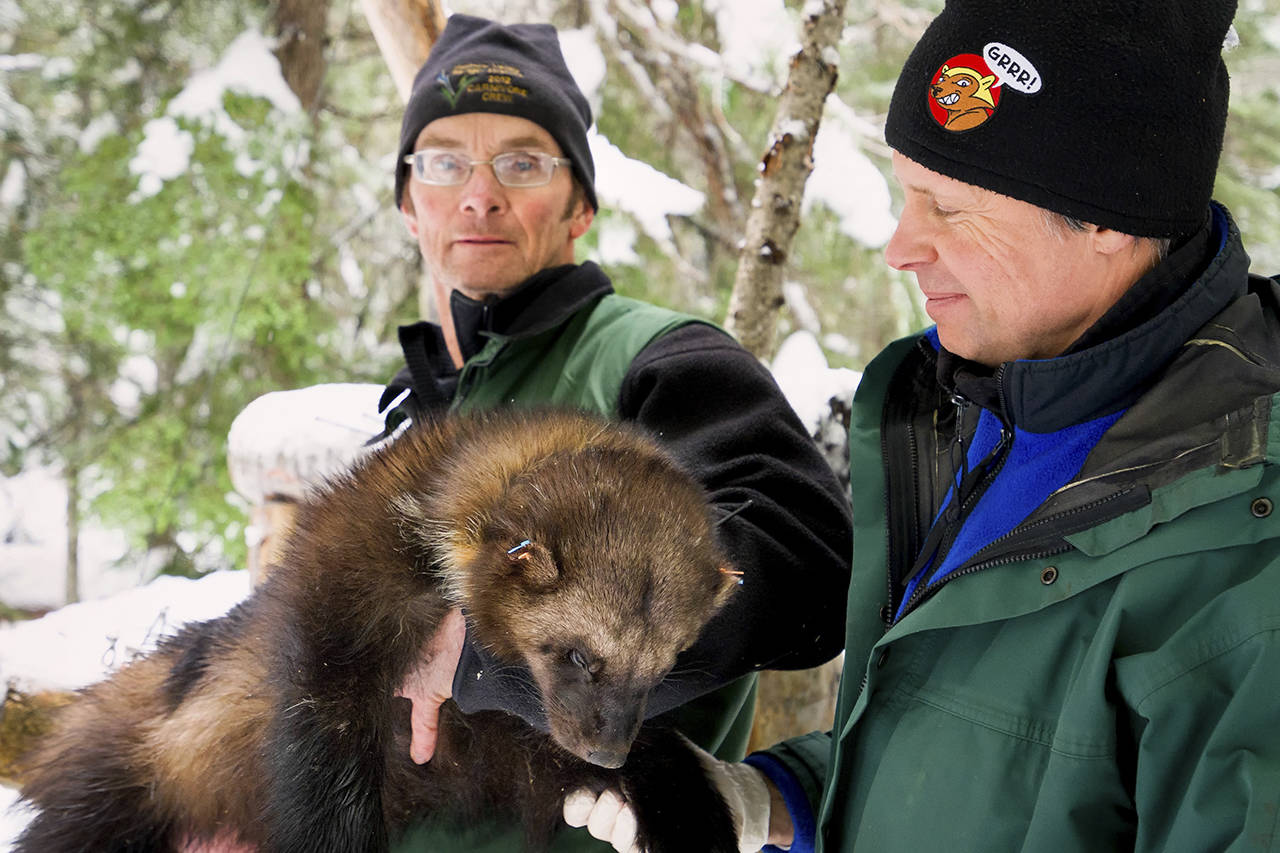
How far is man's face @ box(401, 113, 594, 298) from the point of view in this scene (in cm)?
→ 323

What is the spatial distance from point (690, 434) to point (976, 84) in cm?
119

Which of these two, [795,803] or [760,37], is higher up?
[760,37]

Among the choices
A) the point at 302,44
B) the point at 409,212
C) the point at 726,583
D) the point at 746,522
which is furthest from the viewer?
the point at 302,44

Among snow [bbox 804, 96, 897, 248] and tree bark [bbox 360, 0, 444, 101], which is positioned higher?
tree bark [bbox 360, 0, 444, 101]

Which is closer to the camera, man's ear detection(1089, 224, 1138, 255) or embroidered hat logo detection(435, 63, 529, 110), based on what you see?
man's ear detection(1089, 224, 1138, 255)

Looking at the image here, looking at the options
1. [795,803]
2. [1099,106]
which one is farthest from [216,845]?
[1099,106]

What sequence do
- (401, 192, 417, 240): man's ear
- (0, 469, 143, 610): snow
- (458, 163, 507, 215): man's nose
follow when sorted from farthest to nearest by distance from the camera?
(0, 469, 143, 610): snow → (401, 192, 417, 240): man's ear → (458, 163, 507, 215): man's nose

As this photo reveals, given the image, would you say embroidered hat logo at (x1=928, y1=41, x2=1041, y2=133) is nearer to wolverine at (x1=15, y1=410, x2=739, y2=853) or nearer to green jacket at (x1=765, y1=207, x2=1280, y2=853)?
green jacket at (x1=765, y1=207, x2=1280, y2=853)

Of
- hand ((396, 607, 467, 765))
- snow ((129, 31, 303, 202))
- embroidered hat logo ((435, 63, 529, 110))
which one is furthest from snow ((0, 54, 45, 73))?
hand ((396, 607, 467, 765))

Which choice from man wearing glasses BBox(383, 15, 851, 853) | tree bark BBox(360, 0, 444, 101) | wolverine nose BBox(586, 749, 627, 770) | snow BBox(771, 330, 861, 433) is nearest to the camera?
wolverine nose BBox(586, 749, 627, 770)

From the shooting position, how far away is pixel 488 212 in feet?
10.5

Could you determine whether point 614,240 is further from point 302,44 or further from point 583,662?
point 583,662

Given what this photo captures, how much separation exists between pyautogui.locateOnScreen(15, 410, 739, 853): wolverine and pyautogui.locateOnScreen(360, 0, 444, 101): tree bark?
3.10 metres

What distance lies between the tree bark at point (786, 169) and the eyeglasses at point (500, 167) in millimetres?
1356
